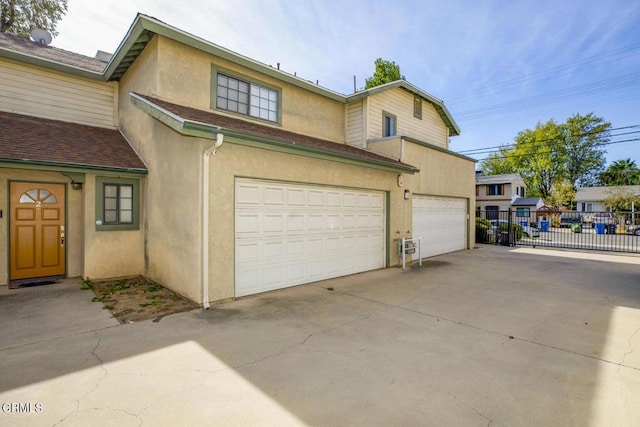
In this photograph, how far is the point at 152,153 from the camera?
24.7 feet

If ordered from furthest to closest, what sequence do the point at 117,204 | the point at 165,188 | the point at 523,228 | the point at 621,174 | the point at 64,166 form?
the point at 621,174 < the point at 523,228 < the point at 117,204 < the point at 165,188 < the point at 64,166

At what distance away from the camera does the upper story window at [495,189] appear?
117ft

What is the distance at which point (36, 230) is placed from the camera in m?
7.43

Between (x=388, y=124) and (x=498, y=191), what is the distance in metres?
29.3

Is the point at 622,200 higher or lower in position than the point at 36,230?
higher

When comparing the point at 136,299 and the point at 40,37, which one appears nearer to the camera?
the point at 136,299

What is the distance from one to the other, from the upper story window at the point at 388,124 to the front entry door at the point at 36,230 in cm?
1037

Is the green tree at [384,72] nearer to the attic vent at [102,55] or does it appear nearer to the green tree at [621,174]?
the attic vent at [102,55]

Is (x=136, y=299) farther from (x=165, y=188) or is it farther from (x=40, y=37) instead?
(x=40, y=37)

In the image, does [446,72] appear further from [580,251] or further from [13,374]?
[13,374]

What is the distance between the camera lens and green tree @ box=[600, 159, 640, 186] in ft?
158

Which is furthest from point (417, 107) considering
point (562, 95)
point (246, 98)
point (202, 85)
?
point (562, 95)

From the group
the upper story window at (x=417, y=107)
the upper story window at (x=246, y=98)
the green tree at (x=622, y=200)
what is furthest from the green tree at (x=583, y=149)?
the upper story window at (x=246, y=98)

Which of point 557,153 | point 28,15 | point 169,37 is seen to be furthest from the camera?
point 557,153
